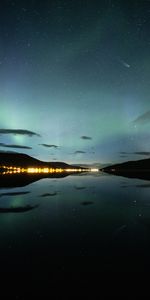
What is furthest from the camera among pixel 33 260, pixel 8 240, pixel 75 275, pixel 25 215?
pixel 25 215

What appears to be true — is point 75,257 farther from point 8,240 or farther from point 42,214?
point 42,214

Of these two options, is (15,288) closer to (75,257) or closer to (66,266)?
(66,266)

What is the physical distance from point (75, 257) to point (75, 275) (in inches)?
60.4

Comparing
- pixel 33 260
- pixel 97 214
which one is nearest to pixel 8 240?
pixel 33 260

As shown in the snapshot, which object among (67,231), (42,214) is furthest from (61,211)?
(67,231)

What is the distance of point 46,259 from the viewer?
9195mm

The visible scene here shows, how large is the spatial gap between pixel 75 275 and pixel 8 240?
15.0 feet

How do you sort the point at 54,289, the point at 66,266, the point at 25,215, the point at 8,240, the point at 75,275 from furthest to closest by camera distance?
the point at 25,215
the point at 8,240
the point at 66,266
the point at 75,275
the point at 54,289

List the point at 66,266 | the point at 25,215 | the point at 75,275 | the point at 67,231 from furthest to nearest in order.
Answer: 1. the point at 25,215
2. the point at 67,231
3. the point at 66,266
4. the point at 75,275

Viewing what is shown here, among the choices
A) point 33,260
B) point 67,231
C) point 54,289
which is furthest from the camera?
point 67,231

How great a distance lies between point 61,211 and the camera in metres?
18.6

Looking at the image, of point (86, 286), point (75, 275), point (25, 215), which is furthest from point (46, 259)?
point (25, 215)

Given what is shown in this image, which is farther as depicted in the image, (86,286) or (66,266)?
(66,266)

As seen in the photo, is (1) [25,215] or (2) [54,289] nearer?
(2) [54,289]
